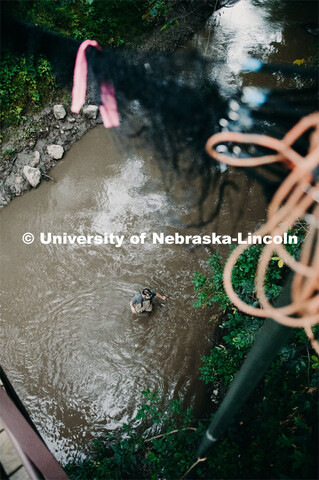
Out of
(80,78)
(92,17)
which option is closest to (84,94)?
(80,78)

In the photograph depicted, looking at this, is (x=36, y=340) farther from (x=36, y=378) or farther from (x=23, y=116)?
(x=23, y=116)

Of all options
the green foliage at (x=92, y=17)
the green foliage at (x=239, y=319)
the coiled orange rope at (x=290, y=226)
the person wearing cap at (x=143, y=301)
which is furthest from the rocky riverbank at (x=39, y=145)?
the green foliage at (x=239, y=319)

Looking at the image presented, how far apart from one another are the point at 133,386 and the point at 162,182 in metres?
4.65

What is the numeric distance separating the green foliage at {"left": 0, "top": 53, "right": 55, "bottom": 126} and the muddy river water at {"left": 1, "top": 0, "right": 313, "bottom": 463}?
1.55 meters

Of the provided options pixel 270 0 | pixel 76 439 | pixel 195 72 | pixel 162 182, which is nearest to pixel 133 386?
pixel 76 439

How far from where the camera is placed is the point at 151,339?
539 centimetres

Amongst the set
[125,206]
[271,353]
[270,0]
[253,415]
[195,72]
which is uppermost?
[270,0]

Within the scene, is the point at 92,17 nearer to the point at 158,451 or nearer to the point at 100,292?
the point at 100,292

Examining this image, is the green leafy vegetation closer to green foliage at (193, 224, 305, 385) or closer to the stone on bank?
green foliage at (193, 224, 305, 385)

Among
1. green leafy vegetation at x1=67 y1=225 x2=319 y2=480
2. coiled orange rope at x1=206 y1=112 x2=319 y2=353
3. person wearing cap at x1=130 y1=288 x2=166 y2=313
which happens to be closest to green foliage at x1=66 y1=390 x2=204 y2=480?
green leafy vegetation at x1=67 y1=225 x2=319 y2=480

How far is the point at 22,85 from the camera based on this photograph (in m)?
7.38

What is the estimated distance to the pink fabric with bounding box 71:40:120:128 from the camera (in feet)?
26.7

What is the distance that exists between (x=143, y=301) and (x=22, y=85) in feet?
21.0

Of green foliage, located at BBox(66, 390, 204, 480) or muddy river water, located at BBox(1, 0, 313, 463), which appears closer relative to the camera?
green foliage, located at BBox(66, 390, 204, 480)
